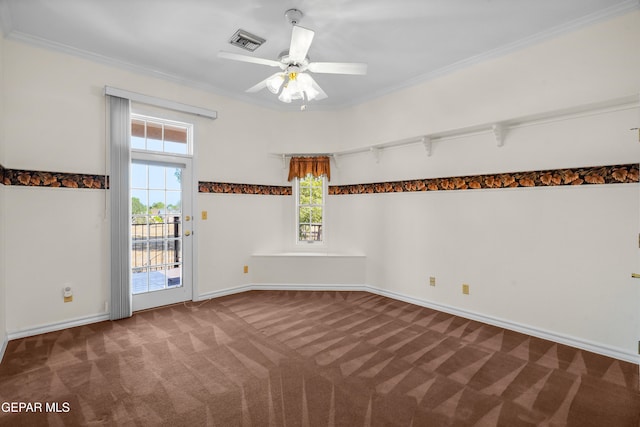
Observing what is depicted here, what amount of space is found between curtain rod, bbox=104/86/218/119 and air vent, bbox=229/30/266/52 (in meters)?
1.35

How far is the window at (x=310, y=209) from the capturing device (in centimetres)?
541

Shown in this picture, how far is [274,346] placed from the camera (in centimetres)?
298

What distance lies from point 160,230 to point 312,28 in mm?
3154

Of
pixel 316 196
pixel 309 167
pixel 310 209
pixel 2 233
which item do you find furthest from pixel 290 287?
pixel 2 233

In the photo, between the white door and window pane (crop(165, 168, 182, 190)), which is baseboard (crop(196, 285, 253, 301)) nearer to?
the white door

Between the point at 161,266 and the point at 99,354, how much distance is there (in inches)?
58.4

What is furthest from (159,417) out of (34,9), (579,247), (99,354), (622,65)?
(622,65)

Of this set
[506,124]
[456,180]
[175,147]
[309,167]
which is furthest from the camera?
[309,167]

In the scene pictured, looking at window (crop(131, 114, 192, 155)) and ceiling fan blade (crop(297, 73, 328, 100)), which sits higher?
ceiling fan blade (crop(297, 73, 328, 100))

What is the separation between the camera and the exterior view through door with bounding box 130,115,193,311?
3.96 metres

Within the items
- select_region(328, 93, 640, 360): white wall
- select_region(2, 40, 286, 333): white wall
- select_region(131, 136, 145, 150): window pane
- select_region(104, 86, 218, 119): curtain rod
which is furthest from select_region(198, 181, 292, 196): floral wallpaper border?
select_region(328, 93, 640, 360): white wall

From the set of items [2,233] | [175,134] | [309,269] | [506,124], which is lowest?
[309,269]

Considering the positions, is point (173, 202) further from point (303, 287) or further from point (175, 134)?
point (303, 287)

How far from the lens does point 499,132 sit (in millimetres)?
3432
